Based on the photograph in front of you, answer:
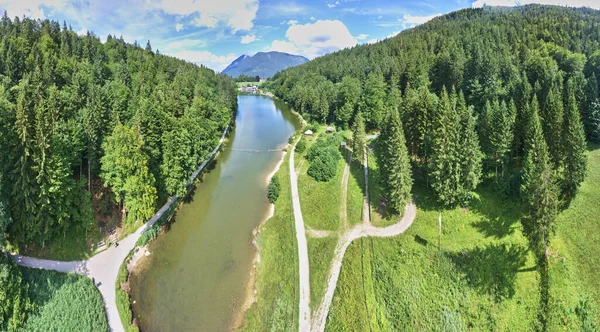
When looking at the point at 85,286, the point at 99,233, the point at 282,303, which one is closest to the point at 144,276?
the point at 85,286

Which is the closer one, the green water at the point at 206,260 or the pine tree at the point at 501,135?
the green water at the point at 206,260

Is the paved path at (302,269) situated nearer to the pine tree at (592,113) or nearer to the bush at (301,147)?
the bush at (301,147)

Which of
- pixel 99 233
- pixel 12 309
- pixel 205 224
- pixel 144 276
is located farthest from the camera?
pixel 205 224

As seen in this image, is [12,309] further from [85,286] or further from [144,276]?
[144,276]

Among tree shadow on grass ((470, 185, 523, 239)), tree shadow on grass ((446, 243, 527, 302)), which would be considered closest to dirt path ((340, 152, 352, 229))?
tree shadow on grass ((446, 243, 527, 302))

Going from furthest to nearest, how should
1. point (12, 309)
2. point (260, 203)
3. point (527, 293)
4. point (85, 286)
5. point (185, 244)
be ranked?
point (260, 203) < point (185, 244) < point (85, 286) < point (527, 293) < point (12, 309)

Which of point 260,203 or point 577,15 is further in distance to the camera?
point 577,15

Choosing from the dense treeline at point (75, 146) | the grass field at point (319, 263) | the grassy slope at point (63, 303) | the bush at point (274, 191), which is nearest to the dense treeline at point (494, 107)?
the grass field at point (319, 263)
